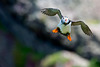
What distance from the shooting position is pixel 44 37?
42.4 feet

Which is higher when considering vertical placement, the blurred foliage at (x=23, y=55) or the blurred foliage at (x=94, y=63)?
the blurred foliage at (x=23, y=55)

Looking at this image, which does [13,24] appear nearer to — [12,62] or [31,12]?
[31,12]

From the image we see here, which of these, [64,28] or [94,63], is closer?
[64,28]

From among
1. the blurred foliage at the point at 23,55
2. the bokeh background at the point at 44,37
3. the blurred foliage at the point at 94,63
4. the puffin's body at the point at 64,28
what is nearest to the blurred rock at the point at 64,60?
the bokeh background at the point at 44,37

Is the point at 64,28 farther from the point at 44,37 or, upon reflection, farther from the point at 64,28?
the point at 44,37

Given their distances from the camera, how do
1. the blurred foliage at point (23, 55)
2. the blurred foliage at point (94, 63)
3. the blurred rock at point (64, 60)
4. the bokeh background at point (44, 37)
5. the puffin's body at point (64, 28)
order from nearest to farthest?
the puffin's body at point (64, 28) < the blurred foliage at point (94, 63) < the blurred rock at point (64, 60) < the bokeh background at point (44, 37) < the blurred foliage at point (23, 55)

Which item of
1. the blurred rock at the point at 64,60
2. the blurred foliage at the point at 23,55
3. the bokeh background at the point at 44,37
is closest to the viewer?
the blurred rock at the point at 64,60

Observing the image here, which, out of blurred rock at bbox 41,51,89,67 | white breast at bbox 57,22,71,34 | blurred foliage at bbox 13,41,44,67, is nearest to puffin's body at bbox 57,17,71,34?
white breast at bbox 57,22,71,34

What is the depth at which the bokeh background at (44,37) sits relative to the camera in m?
11.6

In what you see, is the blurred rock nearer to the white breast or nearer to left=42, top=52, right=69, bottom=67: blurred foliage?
left=42, top=52, right=69, bottom=67: blurred foliage

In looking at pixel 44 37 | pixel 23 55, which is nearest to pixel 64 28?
pixel 23 55

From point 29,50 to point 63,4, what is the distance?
3.28 metres

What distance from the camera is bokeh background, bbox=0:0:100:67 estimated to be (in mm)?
11617

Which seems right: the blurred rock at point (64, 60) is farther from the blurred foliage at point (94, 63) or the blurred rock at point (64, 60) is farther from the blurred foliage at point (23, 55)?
the blurred foliage at point (23, 55)
